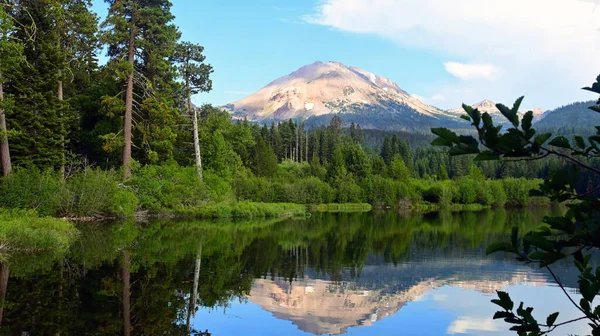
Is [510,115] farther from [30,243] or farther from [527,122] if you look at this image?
[30,243]

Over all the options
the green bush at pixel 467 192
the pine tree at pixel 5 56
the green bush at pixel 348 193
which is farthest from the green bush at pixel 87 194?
the green bush at pixel 467 192

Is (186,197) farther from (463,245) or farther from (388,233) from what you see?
(463,245)

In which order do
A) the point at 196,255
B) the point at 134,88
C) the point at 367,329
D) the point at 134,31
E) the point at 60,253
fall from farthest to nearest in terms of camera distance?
the point at 134,88
the point at 134,31
the point at 196,255
the point at 60,253
the point at 367,329

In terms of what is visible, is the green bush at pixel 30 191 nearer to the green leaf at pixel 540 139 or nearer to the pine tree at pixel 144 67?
the pine tree at pixel 144 67

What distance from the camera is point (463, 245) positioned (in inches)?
1001

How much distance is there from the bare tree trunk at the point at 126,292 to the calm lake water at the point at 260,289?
0.03 metres

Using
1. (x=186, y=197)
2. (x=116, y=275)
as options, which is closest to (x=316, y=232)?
(x=186, y=197)

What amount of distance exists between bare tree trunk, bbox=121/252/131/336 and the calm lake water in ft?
0.11

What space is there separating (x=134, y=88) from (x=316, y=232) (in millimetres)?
16138

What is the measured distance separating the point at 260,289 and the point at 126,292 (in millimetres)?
3515

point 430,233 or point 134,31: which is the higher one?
point 134,31

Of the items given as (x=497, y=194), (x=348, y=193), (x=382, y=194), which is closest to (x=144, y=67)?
(x=348, y=193)

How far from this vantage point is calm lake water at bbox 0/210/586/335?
983 centimetres

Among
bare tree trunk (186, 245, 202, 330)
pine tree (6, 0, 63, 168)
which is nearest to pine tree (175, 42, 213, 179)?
pine tree (6, 0, 63, 168)
